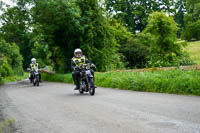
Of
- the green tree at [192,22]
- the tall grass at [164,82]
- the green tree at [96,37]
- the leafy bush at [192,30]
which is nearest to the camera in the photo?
the tall grass at [164,82]

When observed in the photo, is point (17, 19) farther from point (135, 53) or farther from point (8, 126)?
point (8, 126)

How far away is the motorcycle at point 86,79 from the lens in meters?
12.8

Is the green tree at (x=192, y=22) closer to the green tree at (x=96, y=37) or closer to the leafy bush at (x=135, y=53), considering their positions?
the leafy bush at (x=135, y=53)

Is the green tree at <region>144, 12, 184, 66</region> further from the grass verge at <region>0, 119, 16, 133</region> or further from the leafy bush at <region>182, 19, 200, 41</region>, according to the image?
the leafy bush at <region>182, 19, 200, 41</region>

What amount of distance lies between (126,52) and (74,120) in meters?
31.5

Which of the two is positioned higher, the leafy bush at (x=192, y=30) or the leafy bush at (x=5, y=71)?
the leafy bush at (x=192, y=30)

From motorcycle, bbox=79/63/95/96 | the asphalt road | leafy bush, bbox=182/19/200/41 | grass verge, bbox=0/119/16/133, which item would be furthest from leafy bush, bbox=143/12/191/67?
leafy bush, bbox=182/19/200/41

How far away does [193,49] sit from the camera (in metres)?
61.1

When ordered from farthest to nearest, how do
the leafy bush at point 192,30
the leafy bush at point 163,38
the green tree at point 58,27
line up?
the leafy bush at point 192,30 → the leafy bush at point 163,38 → the green tree at point 58,27

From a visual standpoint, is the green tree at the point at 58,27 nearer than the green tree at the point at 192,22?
Yes

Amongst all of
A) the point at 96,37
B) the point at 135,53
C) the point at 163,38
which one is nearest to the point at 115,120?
the point at 96,37

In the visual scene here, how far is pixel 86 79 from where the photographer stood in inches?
520

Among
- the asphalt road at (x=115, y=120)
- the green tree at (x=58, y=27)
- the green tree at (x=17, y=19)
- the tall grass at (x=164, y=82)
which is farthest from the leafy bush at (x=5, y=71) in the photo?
the asphalt road at (x=115, y=120)

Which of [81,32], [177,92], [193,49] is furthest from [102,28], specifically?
[193,49]
